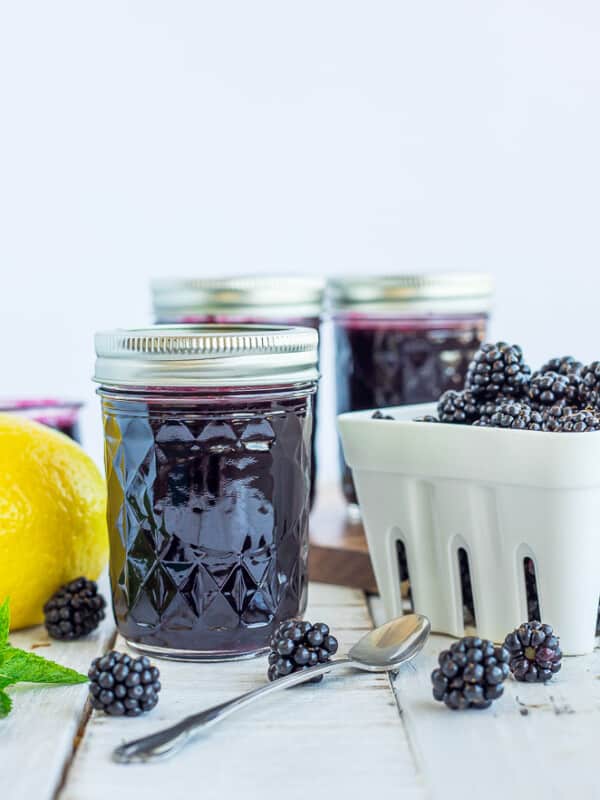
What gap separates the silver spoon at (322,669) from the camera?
0.83 metres

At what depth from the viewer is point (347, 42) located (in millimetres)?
2277

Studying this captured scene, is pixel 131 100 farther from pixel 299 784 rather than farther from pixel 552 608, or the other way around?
pixel 299 784

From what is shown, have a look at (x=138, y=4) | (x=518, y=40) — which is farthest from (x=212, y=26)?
(x=518, y=40)

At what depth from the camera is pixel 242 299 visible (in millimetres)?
1511

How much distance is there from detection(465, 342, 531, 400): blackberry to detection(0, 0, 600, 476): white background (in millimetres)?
1250

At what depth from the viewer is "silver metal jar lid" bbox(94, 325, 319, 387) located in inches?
39.6

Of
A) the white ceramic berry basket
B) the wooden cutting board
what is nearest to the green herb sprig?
the white ceramic berry basket

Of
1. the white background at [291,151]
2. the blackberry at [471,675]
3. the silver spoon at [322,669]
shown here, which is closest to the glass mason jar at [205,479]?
the silver spoon at [322,669]

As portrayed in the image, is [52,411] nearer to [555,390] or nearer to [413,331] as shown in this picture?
[413,331]

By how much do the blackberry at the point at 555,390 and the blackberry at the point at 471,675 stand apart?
30 centimetres

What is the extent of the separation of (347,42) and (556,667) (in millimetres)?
1619

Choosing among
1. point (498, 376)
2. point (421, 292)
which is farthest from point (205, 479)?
point (421, 292)

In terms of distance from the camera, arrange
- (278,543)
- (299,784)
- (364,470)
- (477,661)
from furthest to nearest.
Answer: (364,470) < (278,543) < (477,661) < (299,784)

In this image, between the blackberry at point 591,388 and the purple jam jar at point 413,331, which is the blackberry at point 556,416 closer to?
the blackberry at point 591,388
